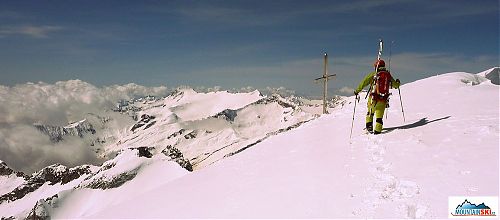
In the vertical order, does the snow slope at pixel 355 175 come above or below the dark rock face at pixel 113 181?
above

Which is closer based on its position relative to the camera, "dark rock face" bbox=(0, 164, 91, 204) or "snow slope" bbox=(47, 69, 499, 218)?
"snow slope" bbox=(47, 69, 499, 218)

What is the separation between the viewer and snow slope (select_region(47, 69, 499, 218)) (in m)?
9.71

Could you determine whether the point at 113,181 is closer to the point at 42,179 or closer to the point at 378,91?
the point at 378,91

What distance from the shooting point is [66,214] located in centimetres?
7250

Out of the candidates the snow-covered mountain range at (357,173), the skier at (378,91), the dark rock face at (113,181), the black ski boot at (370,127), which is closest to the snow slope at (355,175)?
the snow-covered mountain range at (357,173)

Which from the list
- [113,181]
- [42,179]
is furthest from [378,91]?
[42,179]

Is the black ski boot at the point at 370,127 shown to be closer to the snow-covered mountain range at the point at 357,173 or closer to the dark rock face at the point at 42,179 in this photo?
the snow-covered mountain range at the point at 357,173

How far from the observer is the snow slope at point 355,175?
9711 millimetres

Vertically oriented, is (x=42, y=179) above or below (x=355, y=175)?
below

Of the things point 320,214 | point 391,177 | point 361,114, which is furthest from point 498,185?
point 361,114

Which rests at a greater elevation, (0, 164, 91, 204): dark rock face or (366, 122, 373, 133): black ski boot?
(366, 122, 373, 133): black ski boot

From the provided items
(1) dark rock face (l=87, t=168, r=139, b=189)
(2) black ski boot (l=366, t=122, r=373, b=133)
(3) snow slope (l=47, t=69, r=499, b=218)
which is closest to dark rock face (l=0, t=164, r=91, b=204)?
(1) dark rock face (l=87, t=168, r=139, b=189)

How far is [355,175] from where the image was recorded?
12.0m

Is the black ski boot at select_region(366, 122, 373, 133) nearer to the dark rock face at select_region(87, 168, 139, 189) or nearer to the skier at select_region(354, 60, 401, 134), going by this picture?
the skier at select_region(354, 60, 401, 134)
